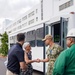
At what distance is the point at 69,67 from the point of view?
3.58 meters

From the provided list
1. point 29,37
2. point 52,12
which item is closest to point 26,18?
point 52,12

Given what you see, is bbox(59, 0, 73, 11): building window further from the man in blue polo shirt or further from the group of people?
the man in blue polo shirt

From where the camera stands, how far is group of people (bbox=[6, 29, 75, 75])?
3.55 meters

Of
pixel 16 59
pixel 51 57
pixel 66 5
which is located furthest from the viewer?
pixel 66 5

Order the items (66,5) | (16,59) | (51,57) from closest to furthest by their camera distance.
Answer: (16,59) → (51,57) → (66,5)

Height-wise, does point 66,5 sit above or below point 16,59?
above

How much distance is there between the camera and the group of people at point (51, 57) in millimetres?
3549

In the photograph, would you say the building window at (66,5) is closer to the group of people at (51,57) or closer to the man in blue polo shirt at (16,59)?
the group of people at (51,57)

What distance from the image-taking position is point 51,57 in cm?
645

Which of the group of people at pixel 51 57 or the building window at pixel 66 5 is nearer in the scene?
the group of people at pixel 51 57

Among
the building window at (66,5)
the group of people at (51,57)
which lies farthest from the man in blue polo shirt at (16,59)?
the building window at (66,5)

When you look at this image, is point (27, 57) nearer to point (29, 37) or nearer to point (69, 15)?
point (69, 15)

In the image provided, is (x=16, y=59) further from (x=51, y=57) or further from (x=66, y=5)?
(x=66, y=5)

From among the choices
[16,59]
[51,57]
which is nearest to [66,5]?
[51,57]
